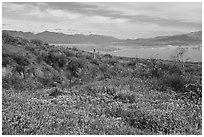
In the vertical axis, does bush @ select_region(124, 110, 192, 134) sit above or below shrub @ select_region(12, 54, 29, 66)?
below

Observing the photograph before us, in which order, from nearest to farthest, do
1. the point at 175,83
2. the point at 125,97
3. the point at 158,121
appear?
the point at 158,121 → the point at 125,97 → the point at 175,83

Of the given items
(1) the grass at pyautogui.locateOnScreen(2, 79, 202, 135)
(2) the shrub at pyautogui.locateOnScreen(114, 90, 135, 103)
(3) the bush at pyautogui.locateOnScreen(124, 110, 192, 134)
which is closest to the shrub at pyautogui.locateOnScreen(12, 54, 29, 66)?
(1) the grass at pyautogui.locateOnScreen(2, 79, 202, 135)

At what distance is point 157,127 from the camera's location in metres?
8.08

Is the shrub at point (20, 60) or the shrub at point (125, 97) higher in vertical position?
the shrub at point (20, 60)

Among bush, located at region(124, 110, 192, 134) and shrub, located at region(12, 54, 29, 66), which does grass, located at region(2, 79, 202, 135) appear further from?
shrub, located at region(12, 54, 29, 66)

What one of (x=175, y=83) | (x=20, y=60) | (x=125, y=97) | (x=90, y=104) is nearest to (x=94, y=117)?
(x=90, y=104)

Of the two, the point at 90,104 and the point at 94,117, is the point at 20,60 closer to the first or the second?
the point at 90,104

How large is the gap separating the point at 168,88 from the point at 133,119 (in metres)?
6.90

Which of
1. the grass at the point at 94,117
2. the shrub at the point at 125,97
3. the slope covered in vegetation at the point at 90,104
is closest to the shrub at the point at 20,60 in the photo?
the slope covered in vegetation at the point at 90,104

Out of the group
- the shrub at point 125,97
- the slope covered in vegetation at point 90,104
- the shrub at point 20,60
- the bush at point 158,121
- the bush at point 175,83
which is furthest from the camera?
the shrub at point 20,60

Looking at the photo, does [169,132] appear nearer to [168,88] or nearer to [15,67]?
[168,88]

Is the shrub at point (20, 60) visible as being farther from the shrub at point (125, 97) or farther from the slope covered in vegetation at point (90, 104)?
the shrub at point (125, 97)

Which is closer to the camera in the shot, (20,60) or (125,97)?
A: (125,97)

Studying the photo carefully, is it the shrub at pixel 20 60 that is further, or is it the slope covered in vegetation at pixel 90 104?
the shrub at pixel 20 60
